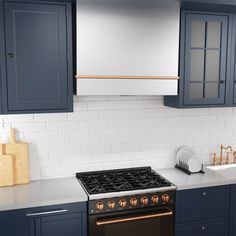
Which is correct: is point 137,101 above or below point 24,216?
above

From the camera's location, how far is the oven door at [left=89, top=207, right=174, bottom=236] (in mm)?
2488

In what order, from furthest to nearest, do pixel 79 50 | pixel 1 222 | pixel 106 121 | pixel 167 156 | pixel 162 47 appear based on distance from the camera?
pixel 167 156 → pixel 106 121 → pixel 162 47 → pixel 79 50 → pixel 1 222

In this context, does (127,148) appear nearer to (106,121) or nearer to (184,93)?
(106,121)

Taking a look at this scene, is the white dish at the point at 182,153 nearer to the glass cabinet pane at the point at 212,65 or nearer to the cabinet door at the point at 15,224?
the glass cabinet pane at the point at 212,65

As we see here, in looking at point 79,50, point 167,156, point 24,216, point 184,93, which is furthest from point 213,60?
point 24,216

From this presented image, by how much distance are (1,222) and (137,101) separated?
1572mm

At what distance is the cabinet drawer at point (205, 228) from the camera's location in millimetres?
2783

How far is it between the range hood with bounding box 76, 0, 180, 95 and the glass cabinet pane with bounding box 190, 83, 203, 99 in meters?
0.24

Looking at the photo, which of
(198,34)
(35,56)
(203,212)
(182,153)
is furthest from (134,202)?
(198,34)

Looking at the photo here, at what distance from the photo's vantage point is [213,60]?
115 inches

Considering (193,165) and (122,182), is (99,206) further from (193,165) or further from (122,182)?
(193,165)

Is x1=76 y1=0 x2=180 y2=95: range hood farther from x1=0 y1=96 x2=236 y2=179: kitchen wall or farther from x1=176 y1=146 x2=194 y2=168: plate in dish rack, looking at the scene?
x1=176 y1=146 x2=194 y2=168: plate in dish rack

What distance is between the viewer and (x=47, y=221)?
241 cm

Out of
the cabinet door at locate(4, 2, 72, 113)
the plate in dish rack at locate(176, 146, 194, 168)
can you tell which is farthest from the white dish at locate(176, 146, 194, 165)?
the cabinet door at locate(4, 2, 72, 113)
